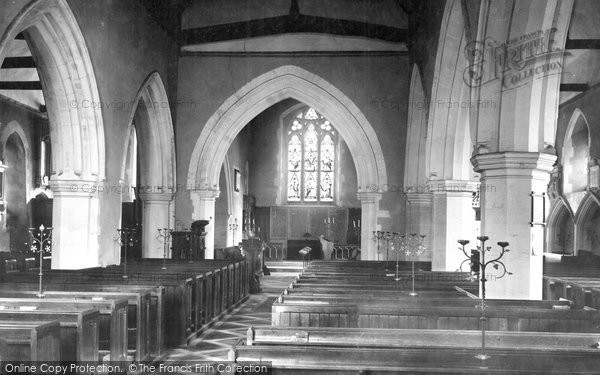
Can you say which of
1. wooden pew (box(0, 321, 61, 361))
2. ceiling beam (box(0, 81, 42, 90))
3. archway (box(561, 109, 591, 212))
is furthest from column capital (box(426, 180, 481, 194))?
ceiling beam (box(0, 81, 42, 90))

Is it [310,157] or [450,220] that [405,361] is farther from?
[310,157]

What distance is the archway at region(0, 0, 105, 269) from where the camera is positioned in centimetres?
1048

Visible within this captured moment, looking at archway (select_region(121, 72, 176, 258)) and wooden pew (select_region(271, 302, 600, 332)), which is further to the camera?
archway (select_region(121, 72, 176, 258))

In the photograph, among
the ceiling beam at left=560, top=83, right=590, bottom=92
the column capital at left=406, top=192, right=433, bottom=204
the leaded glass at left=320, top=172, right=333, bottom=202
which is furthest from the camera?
the leaded glass at left=320, top=172, right=333, bottom=202

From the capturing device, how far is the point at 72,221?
10766mm

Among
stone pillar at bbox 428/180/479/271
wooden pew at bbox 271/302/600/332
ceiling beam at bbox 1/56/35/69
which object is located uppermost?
ceiling beam at bbox 1/56/35/69

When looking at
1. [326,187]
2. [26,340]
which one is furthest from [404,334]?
[326,187]

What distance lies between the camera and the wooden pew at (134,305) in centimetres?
596

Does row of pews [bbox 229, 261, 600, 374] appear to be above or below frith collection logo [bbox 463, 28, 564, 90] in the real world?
below

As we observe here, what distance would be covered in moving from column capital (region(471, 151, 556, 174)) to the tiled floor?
3.26 m

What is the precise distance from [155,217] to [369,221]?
17.2ft

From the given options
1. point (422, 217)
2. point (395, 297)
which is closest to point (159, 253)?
point (422, 217)

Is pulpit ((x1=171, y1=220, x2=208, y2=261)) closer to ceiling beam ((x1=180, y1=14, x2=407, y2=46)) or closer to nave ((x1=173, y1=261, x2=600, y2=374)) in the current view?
ceiling beam ((x1=180, y1=14, x2=407, y2=46))

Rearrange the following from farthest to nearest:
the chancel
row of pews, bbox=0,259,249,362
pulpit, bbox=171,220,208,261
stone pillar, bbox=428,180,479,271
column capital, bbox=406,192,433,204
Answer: column capital, bbox=406,192,433,204, pulpit, bbox=171,220,208,261, stone pillar, bbox=428,180,479,271, the chancel, row of pews, bbox=0,259,249,362
